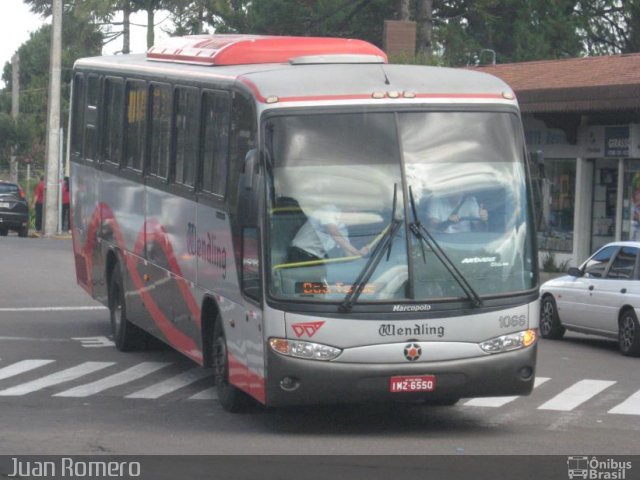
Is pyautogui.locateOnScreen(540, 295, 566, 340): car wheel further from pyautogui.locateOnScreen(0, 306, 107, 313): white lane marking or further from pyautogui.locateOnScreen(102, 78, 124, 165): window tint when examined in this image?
pyautogui.locateOnScreen(0, 306, 107, 313): white lane marking

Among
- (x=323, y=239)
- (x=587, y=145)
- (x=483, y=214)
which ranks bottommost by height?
→ (x=587, y=145)

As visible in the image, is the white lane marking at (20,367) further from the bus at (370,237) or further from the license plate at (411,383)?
the license plate at (411,383)

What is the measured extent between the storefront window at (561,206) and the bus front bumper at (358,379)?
2095cm

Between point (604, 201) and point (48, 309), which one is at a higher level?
point (604, 201)

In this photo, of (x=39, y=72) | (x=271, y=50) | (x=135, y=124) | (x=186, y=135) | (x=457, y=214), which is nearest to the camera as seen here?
(x=457, y=214)

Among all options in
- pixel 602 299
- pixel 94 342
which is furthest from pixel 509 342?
pixel 94 342

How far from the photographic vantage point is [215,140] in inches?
497

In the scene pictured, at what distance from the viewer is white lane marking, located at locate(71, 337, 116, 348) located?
58.0 ft

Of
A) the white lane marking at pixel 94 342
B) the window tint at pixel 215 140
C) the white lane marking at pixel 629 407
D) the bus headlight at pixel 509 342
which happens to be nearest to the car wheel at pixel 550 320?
the white lane marking at pixel 629 407

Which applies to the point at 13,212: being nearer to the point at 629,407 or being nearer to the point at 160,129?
the point at 160,129

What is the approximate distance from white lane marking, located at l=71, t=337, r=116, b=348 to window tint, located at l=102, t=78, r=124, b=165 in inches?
92.2
